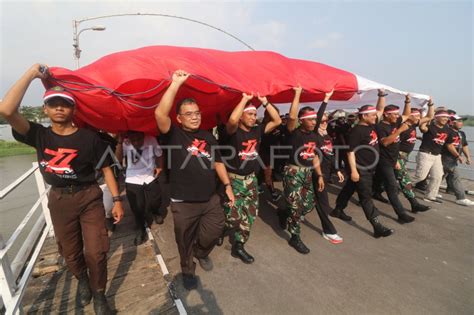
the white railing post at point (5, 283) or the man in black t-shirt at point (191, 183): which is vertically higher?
the man in black t-shirt at point (191, 183)

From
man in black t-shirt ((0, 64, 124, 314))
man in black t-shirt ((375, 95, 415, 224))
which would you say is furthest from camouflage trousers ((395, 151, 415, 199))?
man in black t-shirt ((0, 64, 124, 314))

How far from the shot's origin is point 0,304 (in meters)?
2.16

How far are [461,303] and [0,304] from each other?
4.03 meters

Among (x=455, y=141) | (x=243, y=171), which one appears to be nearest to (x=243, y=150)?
(x=243, y=171)

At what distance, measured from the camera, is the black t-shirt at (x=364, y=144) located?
11.5ft

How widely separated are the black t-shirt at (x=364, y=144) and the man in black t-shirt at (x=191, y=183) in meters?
2.10

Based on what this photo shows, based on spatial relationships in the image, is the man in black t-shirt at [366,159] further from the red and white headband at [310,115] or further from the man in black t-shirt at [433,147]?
the man in black t-shirt at [433,147]

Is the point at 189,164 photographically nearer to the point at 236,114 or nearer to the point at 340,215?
the point at 236,114

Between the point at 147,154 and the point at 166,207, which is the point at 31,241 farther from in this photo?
the point at 166,207

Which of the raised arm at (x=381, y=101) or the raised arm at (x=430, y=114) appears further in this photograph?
the raised arm at (x=430, y=114)

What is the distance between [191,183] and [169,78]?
3.23ft

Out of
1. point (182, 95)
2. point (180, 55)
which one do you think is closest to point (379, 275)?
point (182, 95)

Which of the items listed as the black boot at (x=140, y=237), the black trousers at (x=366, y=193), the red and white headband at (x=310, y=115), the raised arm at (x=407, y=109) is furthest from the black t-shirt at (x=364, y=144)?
the black boot at (x=140, y=237)

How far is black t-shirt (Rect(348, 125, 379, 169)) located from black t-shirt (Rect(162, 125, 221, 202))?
218cm
